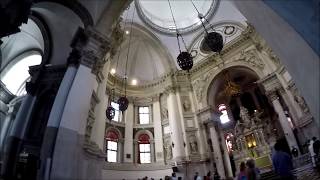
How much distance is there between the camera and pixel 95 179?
7.80m

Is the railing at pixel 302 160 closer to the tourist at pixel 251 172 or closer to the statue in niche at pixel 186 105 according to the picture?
the tourist at pixel 251 172

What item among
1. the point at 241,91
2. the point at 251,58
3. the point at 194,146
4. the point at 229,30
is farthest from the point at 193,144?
the point at 229,30

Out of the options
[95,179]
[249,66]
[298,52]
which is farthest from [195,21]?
[298,52]

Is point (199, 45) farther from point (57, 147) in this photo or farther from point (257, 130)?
point (57, 147)

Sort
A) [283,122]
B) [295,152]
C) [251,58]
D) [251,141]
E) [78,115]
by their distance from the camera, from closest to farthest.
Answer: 1. [78,115]
2. [295,152]
3. [283,122]
4. [251,58]
5. [251,141]

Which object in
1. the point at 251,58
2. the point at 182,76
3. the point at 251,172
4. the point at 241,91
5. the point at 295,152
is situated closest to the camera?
the point at 251,172

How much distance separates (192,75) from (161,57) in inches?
136

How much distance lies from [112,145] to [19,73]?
824 centimetres

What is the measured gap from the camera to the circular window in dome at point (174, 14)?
19025 millimetres

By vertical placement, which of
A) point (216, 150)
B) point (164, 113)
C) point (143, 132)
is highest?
point (164, 113)

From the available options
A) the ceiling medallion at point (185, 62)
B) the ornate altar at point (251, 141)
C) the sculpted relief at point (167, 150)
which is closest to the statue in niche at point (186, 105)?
the sculpted relief at point (167, 150)

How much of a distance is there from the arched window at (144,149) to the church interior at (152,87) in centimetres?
8

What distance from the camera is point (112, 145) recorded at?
52.7ft

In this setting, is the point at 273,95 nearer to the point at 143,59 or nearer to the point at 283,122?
the point at 283,122
